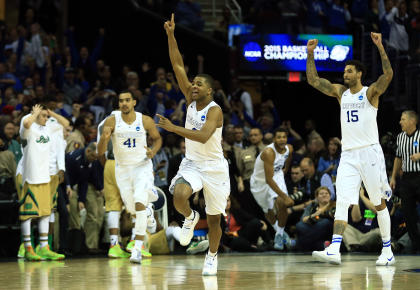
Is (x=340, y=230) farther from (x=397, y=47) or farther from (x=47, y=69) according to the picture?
(x=47, y=69)

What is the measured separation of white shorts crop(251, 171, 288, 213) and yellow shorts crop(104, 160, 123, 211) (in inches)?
107

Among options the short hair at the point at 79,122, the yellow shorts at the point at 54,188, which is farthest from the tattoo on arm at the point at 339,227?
the short hair at the point at 79,122

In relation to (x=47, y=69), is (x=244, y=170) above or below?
below

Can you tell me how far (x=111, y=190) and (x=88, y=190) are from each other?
1.40 meters

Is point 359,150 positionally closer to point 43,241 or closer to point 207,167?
point 207,167

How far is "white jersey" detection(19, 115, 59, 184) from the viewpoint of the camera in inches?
462

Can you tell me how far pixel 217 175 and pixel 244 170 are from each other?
235 inches

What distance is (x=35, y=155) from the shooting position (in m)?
11.7

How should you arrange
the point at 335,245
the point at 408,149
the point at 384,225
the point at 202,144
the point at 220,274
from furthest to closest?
1. the point at 408,149
2. the point at 384,225
3. the point at 335,245
4. the point at 220,274
5. the point at 202,144

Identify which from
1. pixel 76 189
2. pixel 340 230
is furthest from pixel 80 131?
pixel 340 230

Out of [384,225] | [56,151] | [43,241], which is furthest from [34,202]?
[384,225]

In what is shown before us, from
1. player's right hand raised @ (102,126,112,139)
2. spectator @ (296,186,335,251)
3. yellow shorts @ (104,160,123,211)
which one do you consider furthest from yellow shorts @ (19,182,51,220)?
spectator @ (296,186,335,251)

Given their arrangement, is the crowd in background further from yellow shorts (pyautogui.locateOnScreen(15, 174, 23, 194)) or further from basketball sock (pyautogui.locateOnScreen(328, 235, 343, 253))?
basketball sock (pyautogui.locateOnScreen(328, 235, 343, 253))

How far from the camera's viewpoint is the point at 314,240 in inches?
529
